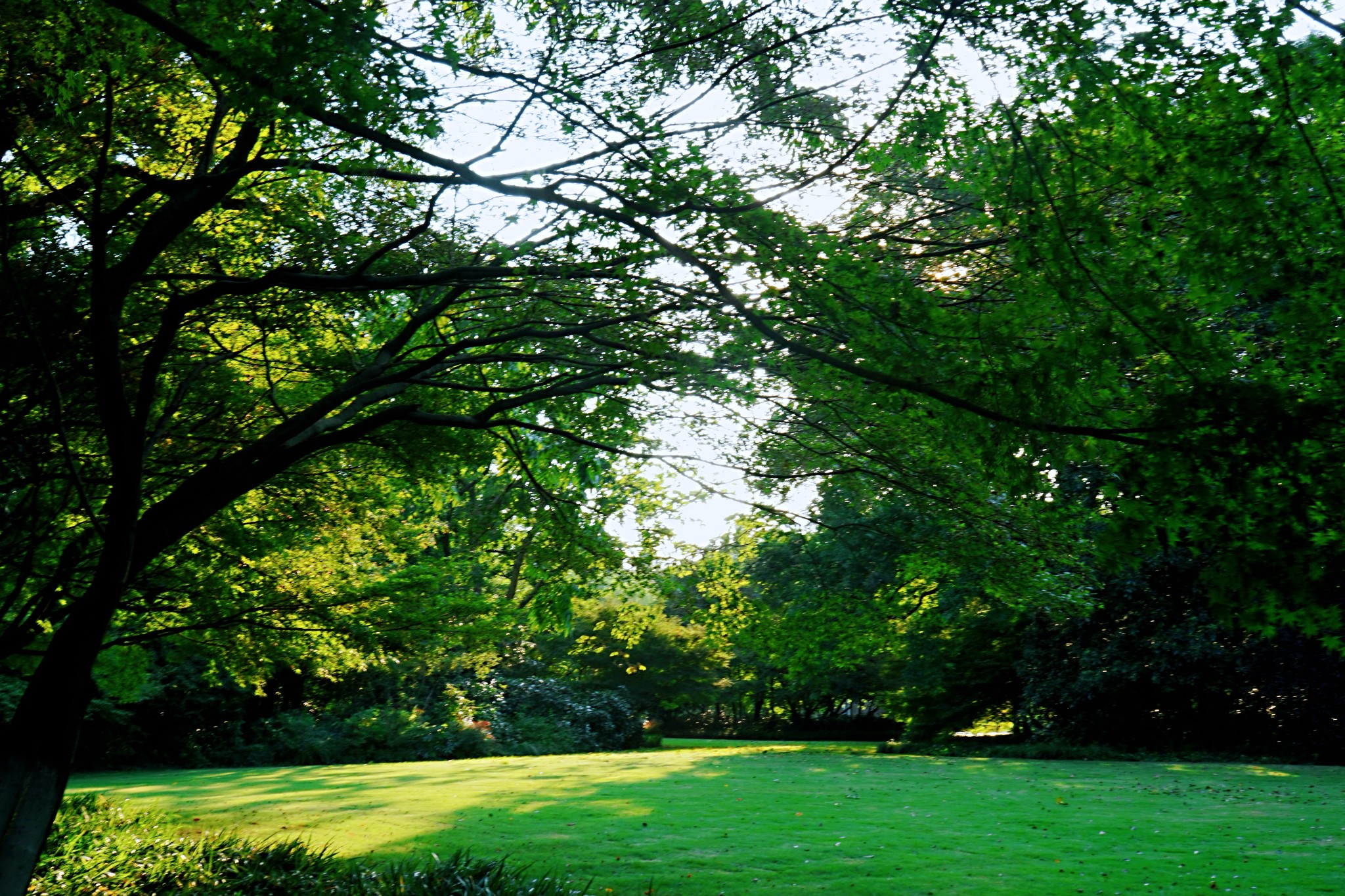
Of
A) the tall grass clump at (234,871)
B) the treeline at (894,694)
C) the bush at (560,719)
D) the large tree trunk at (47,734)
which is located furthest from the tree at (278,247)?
the bush at (560,719)

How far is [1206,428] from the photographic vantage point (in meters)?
3.98

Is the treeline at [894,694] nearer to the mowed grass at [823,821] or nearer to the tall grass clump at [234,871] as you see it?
the mowed grass at [823,821]

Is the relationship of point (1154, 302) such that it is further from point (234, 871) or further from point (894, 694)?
Answer: point (894, 694)

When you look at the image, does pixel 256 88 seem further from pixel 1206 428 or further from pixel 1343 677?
pixel 1343 677

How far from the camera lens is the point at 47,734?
547cm

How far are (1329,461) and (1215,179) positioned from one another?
4.36 ft

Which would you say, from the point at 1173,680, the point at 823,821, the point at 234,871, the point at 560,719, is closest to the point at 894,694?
the point at 1173,680

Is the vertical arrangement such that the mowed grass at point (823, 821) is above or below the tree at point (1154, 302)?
below

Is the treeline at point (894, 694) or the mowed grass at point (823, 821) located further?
the treeline at point (894, 694)

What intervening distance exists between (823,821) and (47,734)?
911cm

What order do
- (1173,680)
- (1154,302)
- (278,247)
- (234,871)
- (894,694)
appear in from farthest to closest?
(894,694)
(1173,680)
(234,871)
(278,247)
(1154,302)

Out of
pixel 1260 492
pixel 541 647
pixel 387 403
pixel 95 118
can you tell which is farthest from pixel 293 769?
pixel 1260 492

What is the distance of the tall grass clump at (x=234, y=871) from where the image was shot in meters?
7.43

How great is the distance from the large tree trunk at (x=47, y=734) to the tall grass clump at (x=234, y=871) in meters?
2.70
